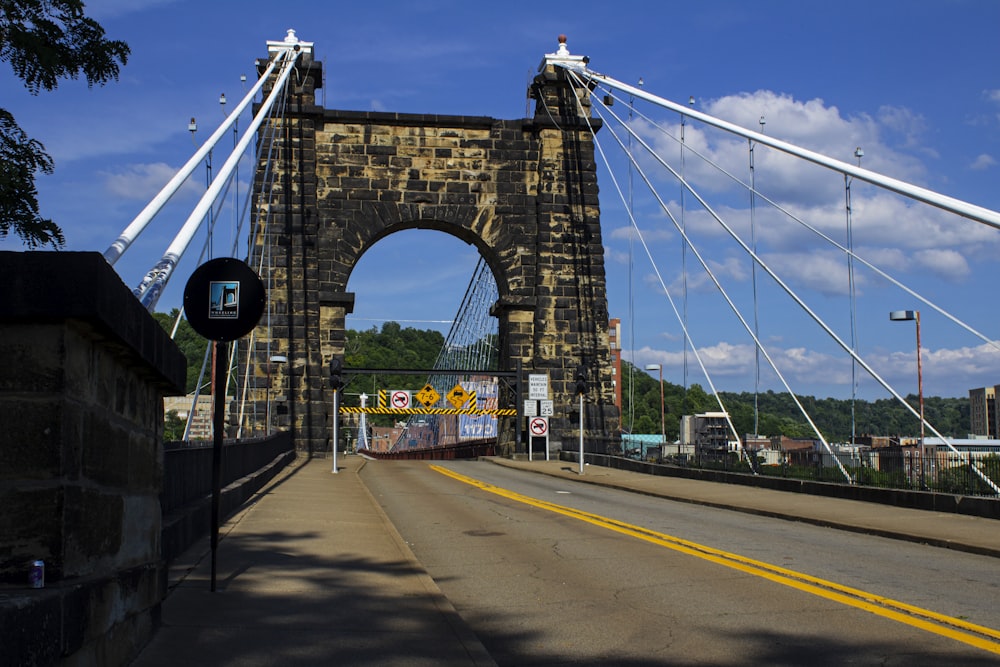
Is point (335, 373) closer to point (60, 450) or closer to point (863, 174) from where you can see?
point (863, 174)

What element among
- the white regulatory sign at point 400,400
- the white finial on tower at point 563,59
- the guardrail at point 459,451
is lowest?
the guardrail at point 459,451

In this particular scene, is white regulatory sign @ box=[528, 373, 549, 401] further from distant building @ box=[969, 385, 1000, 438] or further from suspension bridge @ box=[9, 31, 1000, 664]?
distant building @ box=[969, 385, 1000, 438]

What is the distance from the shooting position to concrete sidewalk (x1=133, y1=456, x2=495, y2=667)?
5586 mm

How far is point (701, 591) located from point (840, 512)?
7.68 m

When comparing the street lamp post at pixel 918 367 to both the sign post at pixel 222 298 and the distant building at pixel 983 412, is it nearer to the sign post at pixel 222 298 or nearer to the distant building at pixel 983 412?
the sign post at pixel 222 298

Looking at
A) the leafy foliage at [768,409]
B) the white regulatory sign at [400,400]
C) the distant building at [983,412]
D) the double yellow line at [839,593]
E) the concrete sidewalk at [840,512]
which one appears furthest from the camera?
the leafy foliage at [768,409]

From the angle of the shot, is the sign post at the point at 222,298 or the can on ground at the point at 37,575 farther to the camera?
the sign post at the point at 222,298

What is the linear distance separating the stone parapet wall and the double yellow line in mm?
4591

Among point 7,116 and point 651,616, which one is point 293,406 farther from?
point 651,616

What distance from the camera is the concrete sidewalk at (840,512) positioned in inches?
464

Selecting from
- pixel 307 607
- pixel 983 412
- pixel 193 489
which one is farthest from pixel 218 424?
pixel 983 412

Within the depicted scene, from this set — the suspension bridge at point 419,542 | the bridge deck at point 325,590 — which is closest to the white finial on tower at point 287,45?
the suspension bridge at point 419,542

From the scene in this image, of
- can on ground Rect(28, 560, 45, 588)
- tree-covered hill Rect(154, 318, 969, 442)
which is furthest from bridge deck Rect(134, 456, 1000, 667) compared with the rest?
tree-covered hill Rect(154, 318, 969, 442)

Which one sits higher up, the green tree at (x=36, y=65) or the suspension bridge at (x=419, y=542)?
the green tree at (x=36, y=65)
